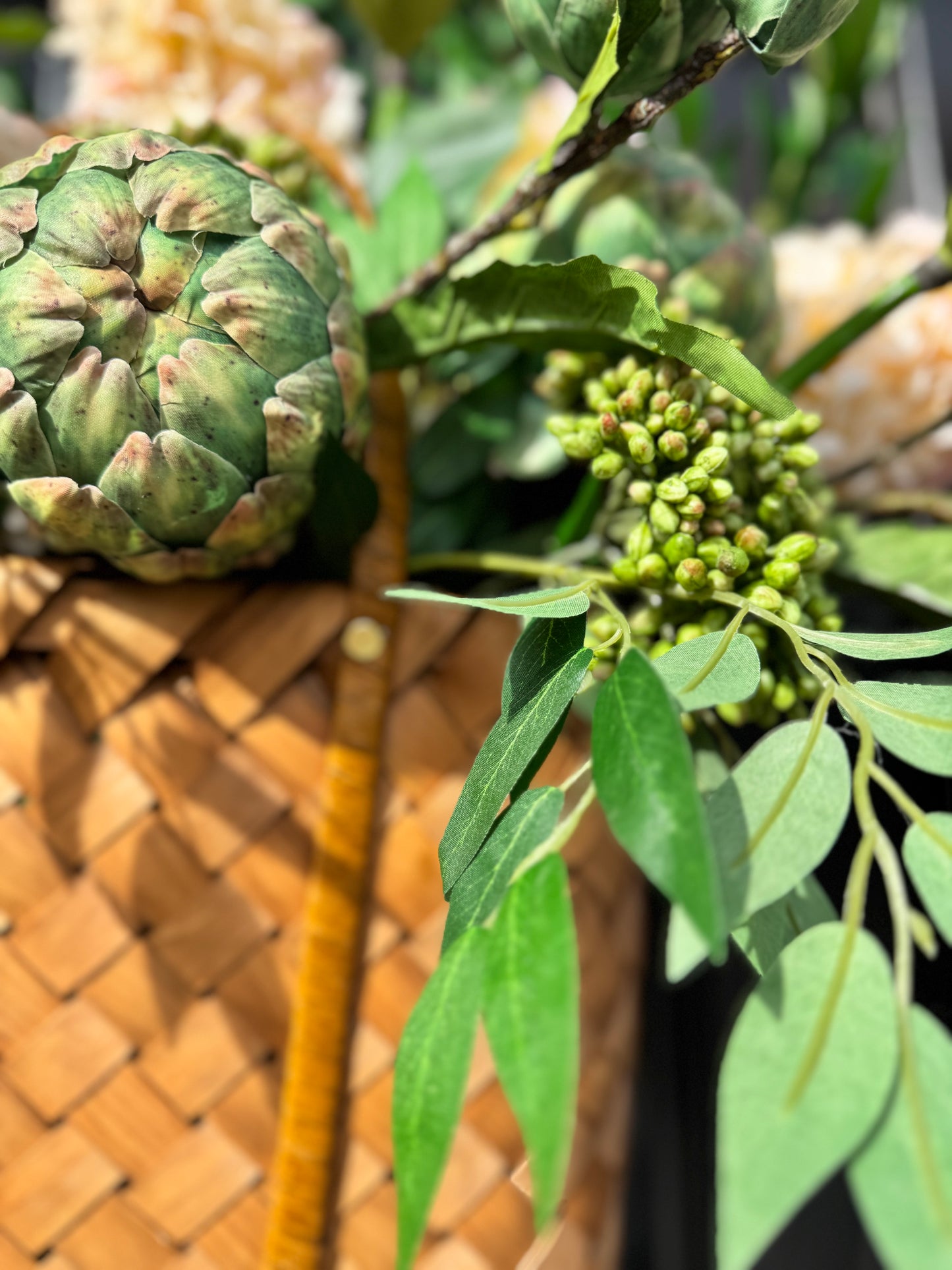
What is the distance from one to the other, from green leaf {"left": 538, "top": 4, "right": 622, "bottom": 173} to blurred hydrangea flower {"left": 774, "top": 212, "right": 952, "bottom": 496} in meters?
0.22

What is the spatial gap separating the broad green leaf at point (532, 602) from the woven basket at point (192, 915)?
100 mm

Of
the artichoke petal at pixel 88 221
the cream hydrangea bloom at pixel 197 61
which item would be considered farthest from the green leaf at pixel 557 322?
the cream hydrangea bloom at pixel 197 61

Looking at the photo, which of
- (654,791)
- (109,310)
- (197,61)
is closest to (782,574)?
(654,791)

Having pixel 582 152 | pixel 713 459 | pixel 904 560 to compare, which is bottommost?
pixel 904 560

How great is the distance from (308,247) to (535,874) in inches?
8.7

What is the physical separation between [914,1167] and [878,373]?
1.41 ft

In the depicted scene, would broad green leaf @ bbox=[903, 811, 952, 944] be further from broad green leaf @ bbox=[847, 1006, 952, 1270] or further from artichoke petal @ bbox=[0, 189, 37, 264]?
artichoke petal @ bbox=[0, 189, 37, 264]

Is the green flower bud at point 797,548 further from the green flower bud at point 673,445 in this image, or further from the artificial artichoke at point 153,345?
the artificial artichoke at point 153,345

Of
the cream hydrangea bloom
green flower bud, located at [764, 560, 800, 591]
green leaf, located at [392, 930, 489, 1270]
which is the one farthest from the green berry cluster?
the cream hydrangea bloom

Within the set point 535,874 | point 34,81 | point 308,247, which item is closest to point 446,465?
point 308,247

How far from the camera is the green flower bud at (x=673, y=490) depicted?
0.29 m

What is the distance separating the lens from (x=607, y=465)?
308 millimetres

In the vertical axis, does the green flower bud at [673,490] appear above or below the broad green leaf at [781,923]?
above

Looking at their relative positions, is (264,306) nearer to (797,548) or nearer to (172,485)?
(172,485)
